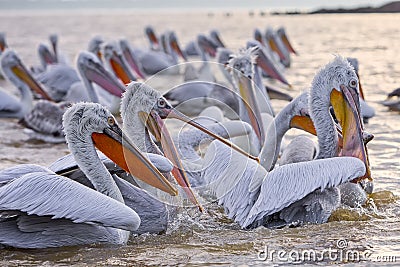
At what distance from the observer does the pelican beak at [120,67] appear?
9.25 metres

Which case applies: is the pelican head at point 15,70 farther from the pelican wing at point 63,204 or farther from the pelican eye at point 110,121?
the pelican wing at point 63,204

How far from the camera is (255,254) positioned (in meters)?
3.86

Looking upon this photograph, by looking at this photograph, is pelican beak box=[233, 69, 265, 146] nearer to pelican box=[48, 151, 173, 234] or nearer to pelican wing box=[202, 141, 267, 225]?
pelican wing box=[202, 141, 267, 225]

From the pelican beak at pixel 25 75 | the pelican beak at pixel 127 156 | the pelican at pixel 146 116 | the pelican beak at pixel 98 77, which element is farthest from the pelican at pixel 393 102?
the pelican beak at pixel 127 156

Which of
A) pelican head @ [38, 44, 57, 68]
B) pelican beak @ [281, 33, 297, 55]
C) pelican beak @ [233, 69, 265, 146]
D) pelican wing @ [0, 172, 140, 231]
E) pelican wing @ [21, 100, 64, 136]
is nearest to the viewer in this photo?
pelican wing @ [0, 172, 140, 231]

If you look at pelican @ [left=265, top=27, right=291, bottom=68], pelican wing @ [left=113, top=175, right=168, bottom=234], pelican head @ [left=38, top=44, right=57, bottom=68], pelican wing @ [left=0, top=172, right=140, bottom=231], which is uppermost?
pelican wing @ [left=0, top=172, right=140, bottom=231]

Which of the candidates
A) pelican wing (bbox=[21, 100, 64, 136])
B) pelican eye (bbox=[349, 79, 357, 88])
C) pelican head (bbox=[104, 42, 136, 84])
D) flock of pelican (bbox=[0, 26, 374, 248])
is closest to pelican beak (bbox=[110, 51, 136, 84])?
pelican head (bbox=[104, 42, 136, 84])

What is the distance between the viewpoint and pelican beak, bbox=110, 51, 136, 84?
9250mm

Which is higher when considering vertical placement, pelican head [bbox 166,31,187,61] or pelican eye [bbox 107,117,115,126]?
pelican eye [bbox 107,117,115,126]

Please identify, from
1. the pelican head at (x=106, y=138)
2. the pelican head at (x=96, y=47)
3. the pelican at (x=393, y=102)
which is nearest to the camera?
the pelican head at (x=106, y=138)

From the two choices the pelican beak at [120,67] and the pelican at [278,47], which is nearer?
the pelican beak at [120,67]

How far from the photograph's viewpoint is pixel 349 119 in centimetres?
452

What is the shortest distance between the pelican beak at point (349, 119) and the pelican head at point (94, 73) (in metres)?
3.68

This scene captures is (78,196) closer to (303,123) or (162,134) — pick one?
(162,134)
